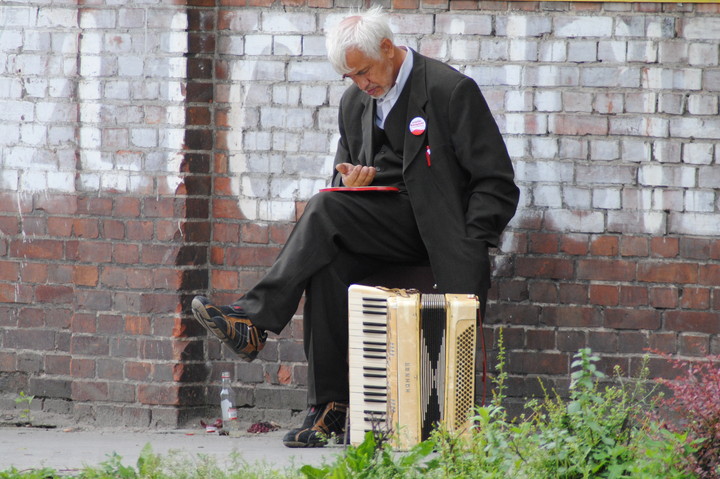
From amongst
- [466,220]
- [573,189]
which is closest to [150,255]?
[466,220]

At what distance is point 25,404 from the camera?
5.38 m

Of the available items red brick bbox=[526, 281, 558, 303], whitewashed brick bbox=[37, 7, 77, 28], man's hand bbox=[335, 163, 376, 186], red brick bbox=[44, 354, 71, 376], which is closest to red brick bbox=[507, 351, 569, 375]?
red brick bbox=[526, 281, 558, 303]

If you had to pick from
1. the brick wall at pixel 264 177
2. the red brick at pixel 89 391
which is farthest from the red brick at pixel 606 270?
the red brick at pixel 89 391

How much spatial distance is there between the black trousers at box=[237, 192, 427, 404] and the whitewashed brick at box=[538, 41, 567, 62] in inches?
42.1

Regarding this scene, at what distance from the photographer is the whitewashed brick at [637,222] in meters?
4.77

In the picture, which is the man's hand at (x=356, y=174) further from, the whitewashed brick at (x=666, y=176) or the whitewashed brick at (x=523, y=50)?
the whitewashed brick at (x=666, y=176)

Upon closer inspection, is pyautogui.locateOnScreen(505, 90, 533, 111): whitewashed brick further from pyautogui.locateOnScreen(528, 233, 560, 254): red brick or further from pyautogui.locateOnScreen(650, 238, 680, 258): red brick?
pyautogui.locateOnScreen(650, 238, 680, 258): red brick

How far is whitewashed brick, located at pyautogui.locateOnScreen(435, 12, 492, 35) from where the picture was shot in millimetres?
4859

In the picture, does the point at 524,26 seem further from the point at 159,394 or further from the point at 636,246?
the point at 159,394

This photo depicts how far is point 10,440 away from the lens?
15.6 ft

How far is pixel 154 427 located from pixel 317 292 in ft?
4.17

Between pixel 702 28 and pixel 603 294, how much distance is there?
134cm

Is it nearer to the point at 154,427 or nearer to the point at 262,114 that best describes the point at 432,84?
the point at 262,114

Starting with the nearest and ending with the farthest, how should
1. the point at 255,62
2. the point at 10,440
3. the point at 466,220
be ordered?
the point at 466,220
the point at 10,440
the point at 255,62
